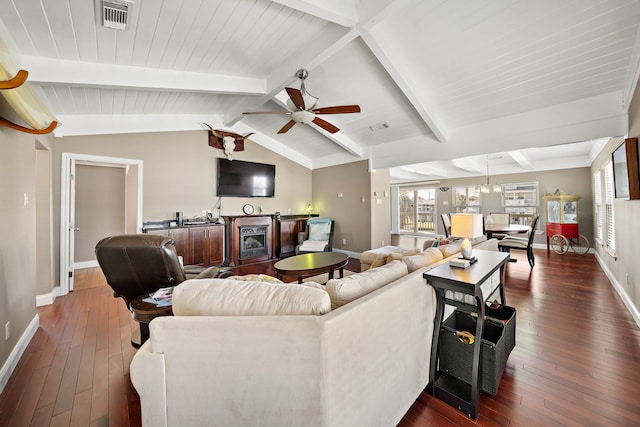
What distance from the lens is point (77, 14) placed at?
198cm

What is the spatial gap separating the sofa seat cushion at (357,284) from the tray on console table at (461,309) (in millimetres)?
254

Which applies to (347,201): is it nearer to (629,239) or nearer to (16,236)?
(629,239)

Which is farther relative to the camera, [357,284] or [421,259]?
[421,259]

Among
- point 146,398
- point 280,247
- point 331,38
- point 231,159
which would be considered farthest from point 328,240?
point 146,398

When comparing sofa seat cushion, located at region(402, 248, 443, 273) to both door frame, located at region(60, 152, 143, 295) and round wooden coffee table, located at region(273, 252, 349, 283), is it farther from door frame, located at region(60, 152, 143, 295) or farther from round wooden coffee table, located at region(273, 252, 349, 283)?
door frame, located at region(60, 152, 143, 295)

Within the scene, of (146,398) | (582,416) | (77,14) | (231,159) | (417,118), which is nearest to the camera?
(146,398)

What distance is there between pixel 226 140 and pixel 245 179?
902 millimetres

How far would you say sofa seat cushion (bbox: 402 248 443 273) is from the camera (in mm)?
1892

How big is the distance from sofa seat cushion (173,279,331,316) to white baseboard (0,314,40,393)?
1849mm

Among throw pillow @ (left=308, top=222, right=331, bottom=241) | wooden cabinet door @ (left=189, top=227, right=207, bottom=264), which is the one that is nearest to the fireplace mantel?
wooden cabinet door @ (left=189, top=227, right=207, bottom=264)

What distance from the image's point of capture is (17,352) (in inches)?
80.1

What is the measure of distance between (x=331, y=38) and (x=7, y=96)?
2.63 metres

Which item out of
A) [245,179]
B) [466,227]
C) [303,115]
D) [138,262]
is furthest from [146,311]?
[245,179]

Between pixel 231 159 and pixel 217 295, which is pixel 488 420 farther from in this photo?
pixel 231 159
